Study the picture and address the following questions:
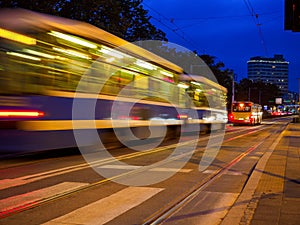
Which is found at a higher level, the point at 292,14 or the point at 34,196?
the point at 292,14

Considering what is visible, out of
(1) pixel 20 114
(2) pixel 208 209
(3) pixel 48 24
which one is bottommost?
(2) pixel 208 209

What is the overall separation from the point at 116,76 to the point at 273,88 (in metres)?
125

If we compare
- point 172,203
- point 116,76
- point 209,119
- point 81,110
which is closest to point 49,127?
point 81,110

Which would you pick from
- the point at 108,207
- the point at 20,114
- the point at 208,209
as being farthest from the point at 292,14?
the point at 108,207

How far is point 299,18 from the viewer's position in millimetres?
12500

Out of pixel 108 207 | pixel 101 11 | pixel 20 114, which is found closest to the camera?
pixel 108 207

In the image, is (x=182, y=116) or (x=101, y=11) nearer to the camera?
(x=182, y=116)

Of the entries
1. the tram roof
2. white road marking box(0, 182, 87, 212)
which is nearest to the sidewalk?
white road marking box(0, 182, 87, 212)

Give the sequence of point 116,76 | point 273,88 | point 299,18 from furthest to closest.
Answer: point 273,88 < point 116,76 < point 299,18

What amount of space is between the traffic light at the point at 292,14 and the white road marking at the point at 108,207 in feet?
22.9

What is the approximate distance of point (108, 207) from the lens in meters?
6.80

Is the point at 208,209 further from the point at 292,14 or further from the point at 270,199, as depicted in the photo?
the point at 292,14

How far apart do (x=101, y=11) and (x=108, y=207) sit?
30.8 metres

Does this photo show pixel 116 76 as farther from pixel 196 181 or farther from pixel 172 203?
pixel 172 203
